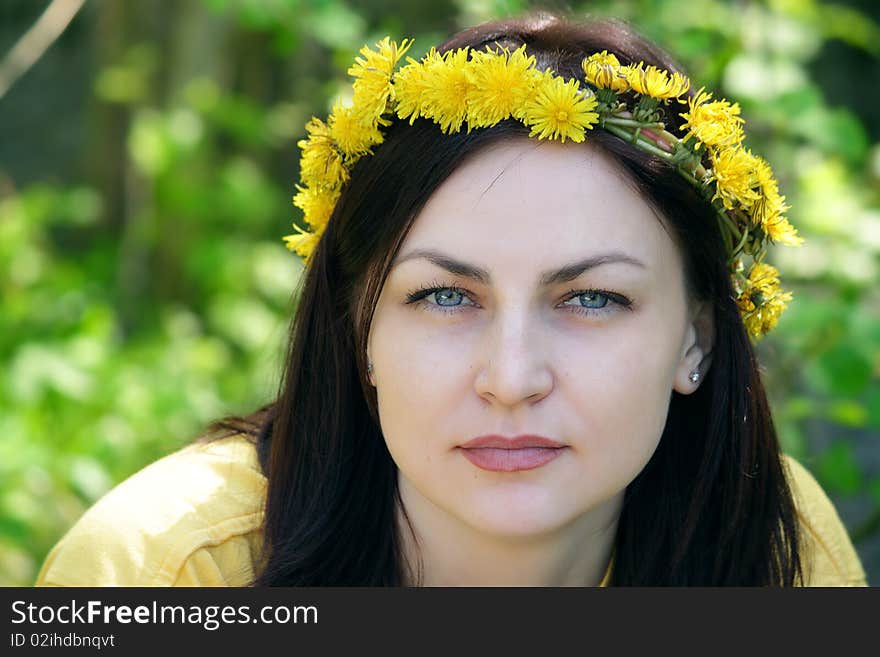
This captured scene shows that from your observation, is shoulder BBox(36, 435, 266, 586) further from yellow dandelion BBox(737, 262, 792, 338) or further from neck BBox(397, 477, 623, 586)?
yellow dandelion BBox(737, 262, 792, 338)

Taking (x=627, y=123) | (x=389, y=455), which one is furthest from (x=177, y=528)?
(x=627, y=123)

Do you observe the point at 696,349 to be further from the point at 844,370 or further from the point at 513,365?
the point at 844,370

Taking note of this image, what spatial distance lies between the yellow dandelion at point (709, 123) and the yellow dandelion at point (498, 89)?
292 mm

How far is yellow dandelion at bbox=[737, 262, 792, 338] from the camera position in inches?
84.4

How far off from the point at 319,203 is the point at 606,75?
55 centimetres

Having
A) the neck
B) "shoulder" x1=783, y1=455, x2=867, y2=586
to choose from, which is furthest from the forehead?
"shoulder" x1=783, y1=455, x2=867, y2=586

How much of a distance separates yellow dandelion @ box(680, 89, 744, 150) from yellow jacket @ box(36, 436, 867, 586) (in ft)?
2.85

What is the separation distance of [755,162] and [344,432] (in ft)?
2.89

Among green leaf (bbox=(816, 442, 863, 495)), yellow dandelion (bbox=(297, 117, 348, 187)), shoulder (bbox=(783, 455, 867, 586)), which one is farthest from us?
green leaf (bbox=(816, 442, 863, 495))

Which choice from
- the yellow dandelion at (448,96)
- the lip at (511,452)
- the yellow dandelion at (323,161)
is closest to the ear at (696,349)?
the lip at (511,452)

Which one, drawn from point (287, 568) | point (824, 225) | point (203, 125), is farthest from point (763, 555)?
point (203, 125)

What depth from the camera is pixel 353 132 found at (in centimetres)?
195

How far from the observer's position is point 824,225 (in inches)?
123

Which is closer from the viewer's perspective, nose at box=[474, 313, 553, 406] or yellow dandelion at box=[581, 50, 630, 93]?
nose at box=[474, 313, 553, 406]
